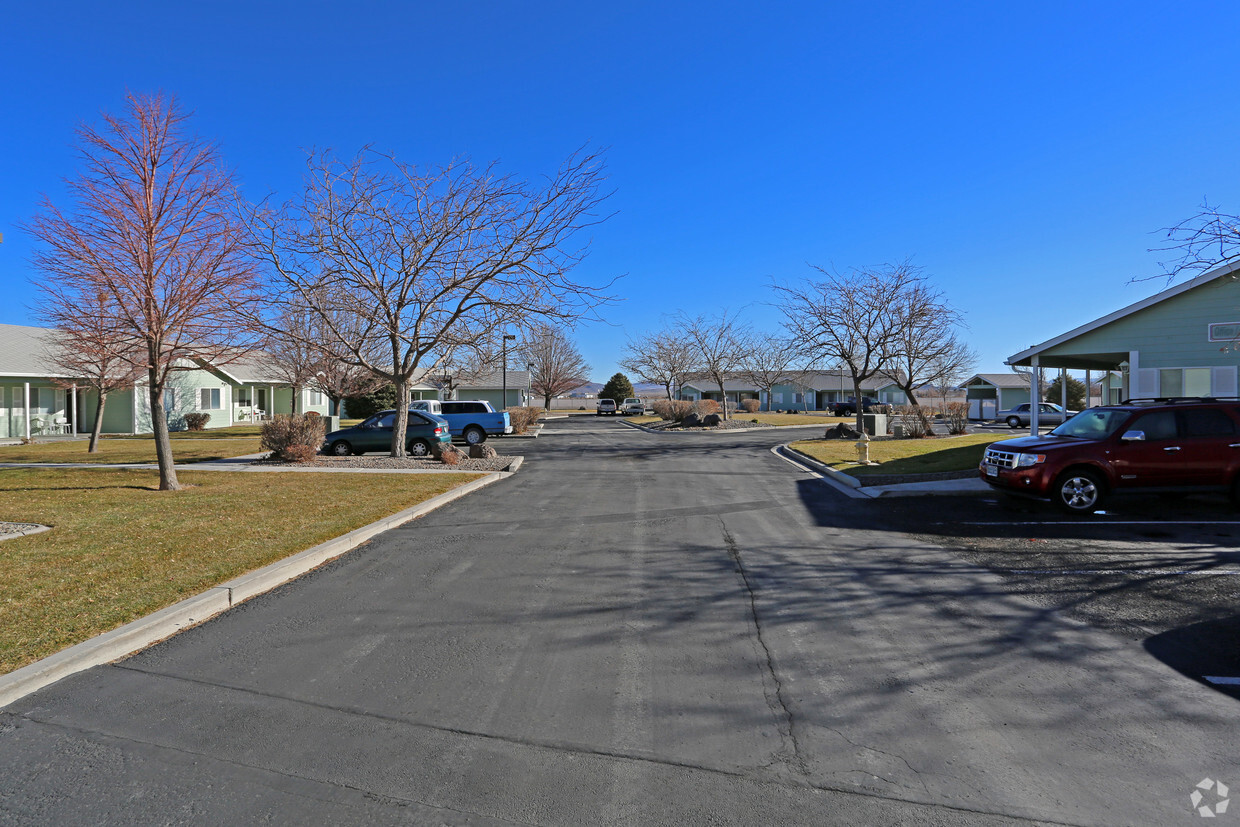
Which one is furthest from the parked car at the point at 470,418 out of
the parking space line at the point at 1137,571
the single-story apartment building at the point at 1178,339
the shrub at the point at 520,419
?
the parking space line at the point at 1137,571

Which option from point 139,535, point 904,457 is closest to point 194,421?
point 139,535

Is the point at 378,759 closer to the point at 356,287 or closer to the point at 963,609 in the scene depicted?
the point at 963,609

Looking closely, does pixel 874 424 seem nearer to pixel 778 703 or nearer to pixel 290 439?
pixel 290 439

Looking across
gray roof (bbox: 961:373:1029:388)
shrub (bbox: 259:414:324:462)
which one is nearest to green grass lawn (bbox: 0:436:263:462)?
shrub (bbox: 259:414:324:462)

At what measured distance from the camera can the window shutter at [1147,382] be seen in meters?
15.9

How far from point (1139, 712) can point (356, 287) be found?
17.9 metres

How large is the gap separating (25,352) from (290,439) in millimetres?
20840

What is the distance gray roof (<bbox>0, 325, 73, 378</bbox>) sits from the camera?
28156 mm

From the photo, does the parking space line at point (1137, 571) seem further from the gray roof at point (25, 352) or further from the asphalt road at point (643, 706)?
the gray roof at point (25, 352)

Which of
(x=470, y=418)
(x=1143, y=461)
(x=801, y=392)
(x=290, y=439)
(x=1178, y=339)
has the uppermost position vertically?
(x=801, y=392)

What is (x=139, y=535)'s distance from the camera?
27.3ft

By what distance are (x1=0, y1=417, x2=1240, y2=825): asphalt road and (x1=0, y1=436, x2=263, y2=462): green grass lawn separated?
16.2m

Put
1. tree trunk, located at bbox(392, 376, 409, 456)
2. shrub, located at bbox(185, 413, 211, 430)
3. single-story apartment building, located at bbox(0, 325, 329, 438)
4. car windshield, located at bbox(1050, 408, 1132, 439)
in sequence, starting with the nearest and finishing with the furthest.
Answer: car windshield, located at bbox(1050, 408, 1132, 439)
tree trunk, located at bbox(392, 376, 409, 456)
single-story apartment building, located at bbox(0, 325, 329, 438)
shrub, located at bbox(185, 413, 211, 430)

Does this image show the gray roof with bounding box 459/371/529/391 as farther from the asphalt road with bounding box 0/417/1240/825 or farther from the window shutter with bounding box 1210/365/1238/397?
the asphalt road with bounding box 0/417/1240/825
